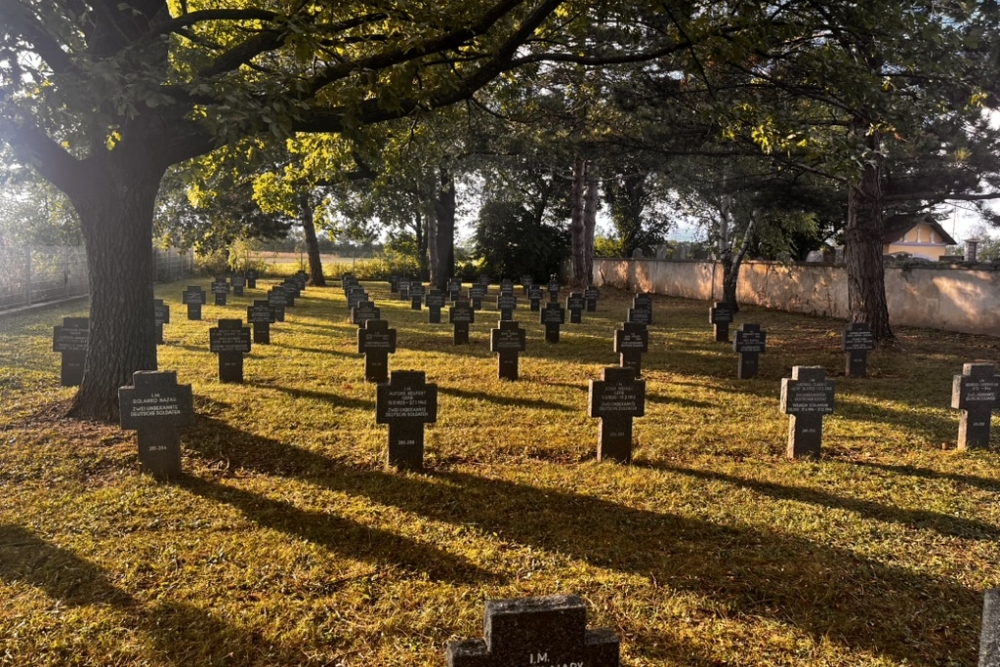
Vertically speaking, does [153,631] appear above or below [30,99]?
below

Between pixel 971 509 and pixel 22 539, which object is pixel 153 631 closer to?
pixel 22 539

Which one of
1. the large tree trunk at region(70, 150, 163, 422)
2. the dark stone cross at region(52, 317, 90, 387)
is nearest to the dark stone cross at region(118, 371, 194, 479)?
the large tree trunk at region(70, 150, 163, 422)

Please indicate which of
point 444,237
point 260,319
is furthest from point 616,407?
point 444,237

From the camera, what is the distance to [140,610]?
11.9 ft

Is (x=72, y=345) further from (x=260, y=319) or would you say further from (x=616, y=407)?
(x=616, y=407)

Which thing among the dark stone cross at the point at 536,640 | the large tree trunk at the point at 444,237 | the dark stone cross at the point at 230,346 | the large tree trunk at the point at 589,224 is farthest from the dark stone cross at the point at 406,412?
the large tree trunk at the point at 444,237

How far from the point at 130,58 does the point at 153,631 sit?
4.79 meters

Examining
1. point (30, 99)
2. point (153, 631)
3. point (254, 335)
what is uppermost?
point (30, 99)

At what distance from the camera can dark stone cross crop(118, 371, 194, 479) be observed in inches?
221

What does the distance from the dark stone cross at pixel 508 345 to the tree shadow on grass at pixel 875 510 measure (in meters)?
4.46

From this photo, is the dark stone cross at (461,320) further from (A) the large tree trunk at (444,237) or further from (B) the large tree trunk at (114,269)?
(A) the large tree trunk at (444,237)

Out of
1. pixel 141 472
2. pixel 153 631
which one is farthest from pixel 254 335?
pixel 153 631

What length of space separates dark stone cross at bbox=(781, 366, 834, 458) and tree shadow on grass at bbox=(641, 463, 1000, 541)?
100 cm

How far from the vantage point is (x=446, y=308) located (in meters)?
23.3
